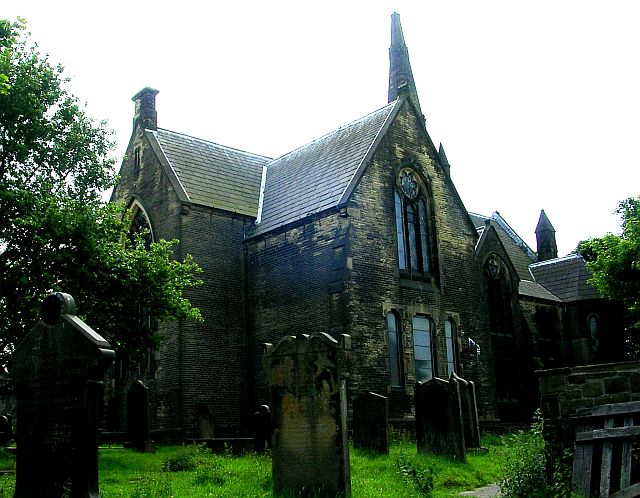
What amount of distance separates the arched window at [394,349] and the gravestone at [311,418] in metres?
12.1

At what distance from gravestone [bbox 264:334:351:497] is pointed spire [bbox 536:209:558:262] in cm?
3548

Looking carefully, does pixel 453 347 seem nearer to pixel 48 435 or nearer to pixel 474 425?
pixel 474 425

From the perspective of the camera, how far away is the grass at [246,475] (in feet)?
36.9

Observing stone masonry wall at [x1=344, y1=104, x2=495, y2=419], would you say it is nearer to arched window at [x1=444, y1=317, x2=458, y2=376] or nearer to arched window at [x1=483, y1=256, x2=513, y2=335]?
arched window at [x1=444, y1=317, x2=458, y2=376]

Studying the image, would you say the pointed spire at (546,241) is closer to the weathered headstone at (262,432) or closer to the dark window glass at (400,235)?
the dark window glass at (400,235)

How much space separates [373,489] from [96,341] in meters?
Answer: 4.95

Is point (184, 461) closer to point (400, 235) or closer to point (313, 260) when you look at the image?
point (313, 260)

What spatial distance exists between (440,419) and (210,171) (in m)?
15.9

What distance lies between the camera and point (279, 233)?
2547 centimetres

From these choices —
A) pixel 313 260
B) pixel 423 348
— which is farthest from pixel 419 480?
pixel 423 348

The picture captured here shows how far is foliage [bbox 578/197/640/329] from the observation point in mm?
29141

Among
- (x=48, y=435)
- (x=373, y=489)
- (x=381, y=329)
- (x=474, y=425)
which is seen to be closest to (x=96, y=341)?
(x=48, y=435)

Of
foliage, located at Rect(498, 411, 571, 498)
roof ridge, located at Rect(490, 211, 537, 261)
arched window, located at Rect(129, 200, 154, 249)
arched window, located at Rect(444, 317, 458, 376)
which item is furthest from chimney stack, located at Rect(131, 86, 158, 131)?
roof ridge, located at Rect(490, 211, 537, 261)

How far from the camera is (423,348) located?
2464 centimetres
